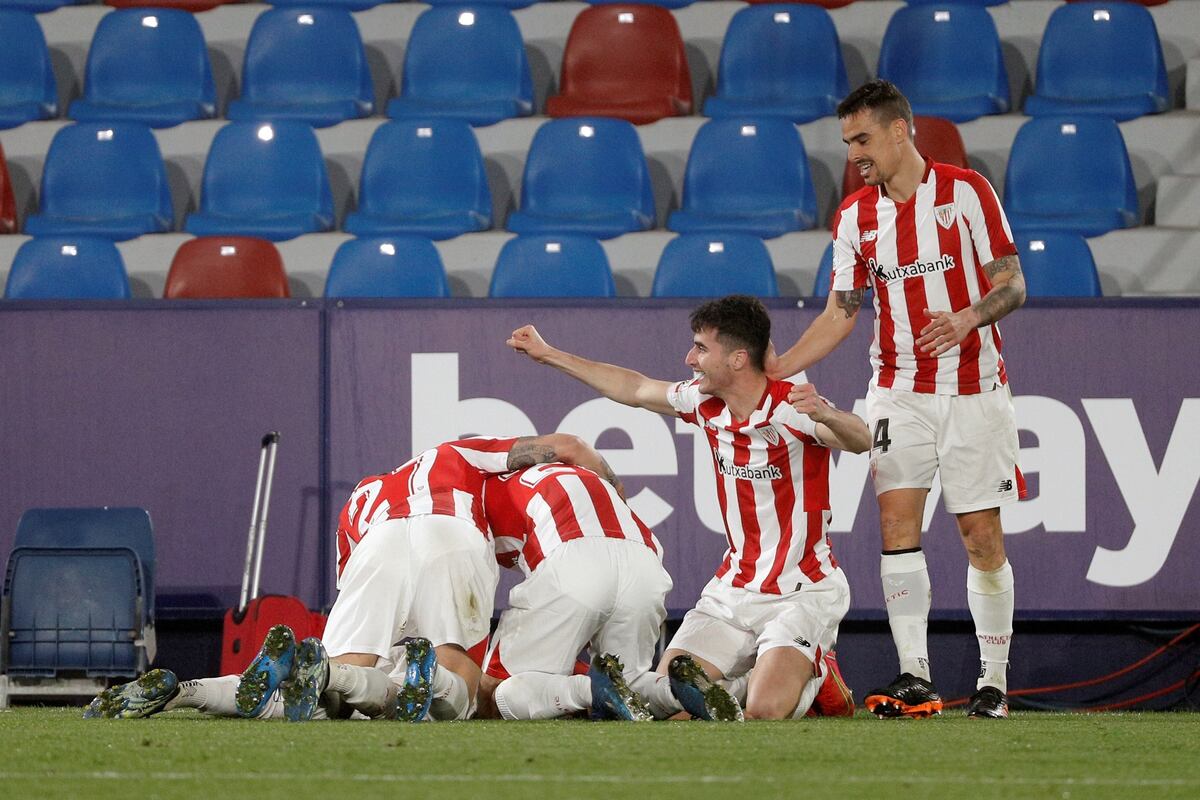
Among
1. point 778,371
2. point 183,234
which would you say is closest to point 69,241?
point 183,234

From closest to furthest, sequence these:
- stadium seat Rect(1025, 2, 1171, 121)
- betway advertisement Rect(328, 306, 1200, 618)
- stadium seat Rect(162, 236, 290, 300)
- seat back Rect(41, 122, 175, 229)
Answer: betway advertisement Rect(328, 306, 1200, 618) < stadium seat Rect(162, 236, 290, 300) < seat back Rect(41, 122, 175, 229) < stadium seat Rect(1025, 2, 1171, 121)


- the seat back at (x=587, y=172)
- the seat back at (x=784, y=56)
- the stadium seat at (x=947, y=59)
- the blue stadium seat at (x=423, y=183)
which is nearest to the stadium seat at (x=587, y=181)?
the seat back at (x=587, y=172)

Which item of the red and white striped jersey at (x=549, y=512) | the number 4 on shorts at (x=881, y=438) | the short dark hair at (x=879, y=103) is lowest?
the red and white striped jersey at (x=549, y=512)

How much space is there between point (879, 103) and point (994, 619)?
1678 millimetres

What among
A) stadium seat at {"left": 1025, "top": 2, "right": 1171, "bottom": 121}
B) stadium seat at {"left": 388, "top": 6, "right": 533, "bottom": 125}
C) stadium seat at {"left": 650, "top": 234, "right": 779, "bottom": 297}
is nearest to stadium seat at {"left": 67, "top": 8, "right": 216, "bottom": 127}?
stadium seat at {"left": 388, "top": 6, "right": 533, "bottom": 125}

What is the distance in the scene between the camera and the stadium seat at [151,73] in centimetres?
932

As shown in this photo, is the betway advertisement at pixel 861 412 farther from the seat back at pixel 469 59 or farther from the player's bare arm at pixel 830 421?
the seat back at pixel 469 59

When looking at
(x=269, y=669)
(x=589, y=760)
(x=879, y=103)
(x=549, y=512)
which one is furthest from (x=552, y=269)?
(x=589, y=760)

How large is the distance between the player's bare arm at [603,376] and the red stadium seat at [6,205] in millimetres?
4464

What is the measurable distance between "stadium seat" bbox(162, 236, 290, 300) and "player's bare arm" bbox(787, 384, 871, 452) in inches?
148

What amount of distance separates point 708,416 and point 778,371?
0.89 feet

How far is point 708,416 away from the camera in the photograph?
5.46m

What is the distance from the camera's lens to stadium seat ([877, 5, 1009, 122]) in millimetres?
9164

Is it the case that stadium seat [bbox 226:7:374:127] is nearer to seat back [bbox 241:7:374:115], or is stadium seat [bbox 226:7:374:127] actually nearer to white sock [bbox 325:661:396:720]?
seat back [bbox 241:7:374:115]
